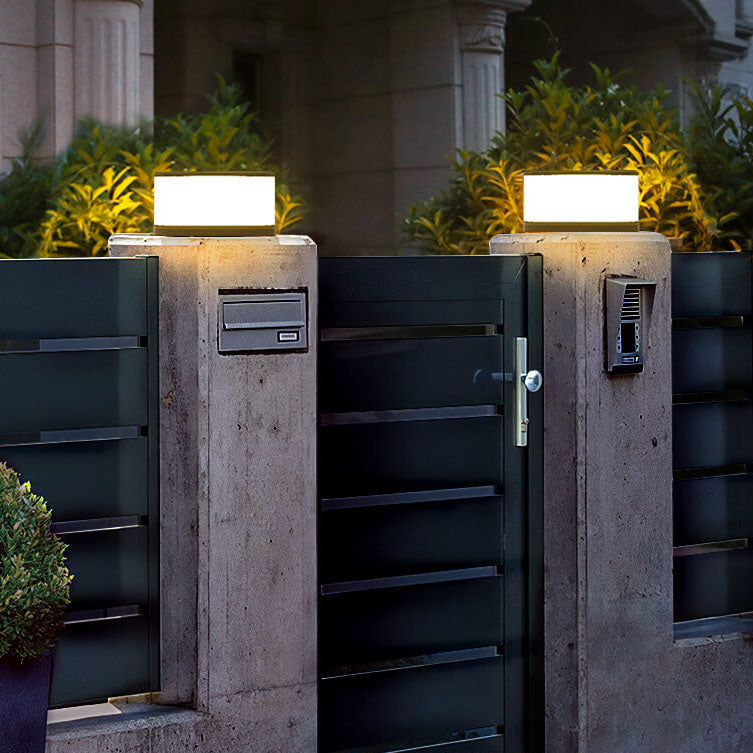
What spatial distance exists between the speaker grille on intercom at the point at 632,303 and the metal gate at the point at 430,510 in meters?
0.30

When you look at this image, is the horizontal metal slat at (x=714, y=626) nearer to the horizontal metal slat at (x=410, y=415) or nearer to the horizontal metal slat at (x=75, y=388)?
the horizontal metal slat at (x=410, y=415)

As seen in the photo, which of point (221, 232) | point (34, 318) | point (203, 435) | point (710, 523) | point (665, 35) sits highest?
point (665, 35)

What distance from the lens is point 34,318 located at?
409 cm

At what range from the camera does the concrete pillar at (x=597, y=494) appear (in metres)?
4.78

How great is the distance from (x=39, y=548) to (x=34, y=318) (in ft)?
3.29

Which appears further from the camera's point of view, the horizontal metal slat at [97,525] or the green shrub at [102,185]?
the green shrub at [102,185]

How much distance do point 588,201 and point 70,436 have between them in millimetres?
1991

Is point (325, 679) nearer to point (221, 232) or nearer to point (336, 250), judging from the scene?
point (221, 232)

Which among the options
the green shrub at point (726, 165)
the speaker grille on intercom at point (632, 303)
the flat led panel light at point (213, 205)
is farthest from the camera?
the green shrub at point (726, 165)

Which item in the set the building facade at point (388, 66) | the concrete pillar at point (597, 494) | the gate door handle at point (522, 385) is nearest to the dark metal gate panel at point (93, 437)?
the gate door handle at point (522, 385)

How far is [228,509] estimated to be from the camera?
4281mm

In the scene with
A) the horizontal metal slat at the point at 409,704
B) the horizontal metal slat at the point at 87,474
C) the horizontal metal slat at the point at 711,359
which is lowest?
the horizontal metal slat at the point at 409,704

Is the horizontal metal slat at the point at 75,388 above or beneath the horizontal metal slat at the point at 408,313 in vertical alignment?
beneath

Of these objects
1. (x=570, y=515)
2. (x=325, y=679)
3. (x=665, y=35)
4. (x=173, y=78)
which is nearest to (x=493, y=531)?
(x=570, y=515)
